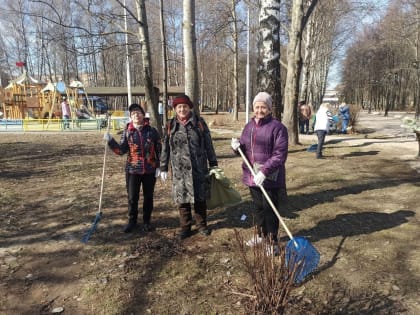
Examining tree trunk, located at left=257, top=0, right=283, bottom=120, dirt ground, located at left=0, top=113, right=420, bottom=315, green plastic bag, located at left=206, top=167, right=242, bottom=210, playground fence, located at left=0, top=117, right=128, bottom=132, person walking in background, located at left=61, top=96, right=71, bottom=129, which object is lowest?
dirt ground, located at left=0, top=113, right=420, bottom=315

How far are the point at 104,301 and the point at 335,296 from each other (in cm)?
207

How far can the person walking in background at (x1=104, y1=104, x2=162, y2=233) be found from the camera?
14.4 feet

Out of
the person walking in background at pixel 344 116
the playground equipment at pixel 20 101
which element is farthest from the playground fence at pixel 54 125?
the person walking in background at pixel 344 116

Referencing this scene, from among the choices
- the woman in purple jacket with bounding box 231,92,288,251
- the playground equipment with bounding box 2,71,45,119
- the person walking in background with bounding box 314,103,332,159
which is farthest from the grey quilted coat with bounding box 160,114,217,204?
the playground equipment with bounding box 2,71,45,119

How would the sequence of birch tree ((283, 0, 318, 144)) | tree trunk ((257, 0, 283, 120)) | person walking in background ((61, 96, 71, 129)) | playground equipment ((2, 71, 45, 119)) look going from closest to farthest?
tree trunk ((257, 0, 283, 120)), birch tree ((283, 0, 318, 144)), person walking in background ((61, 96, 71, 129)), playground equipment ((2, 71, 45, 119))

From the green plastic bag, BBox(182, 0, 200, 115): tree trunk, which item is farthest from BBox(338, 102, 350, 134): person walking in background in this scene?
the green plastic bag

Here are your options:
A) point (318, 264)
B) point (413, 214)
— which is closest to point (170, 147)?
point (318, 264)

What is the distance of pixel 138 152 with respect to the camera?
4402 millimetres

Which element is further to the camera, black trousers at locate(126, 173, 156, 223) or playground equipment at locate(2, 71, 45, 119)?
playground equipment at locate(2, 71, 45, 119)

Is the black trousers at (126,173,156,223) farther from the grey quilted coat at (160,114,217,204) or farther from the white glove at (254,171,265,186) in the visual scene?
the white glove at (254,171,265,186)

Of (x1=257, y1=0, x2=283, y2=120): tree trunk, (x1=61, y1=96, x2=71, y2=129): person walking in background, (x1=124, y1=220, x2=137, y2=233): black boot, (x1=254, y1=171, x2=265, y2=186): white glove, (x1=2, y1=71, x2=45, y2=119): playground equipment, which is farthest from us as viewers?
(x1=2, y1=71, x2=45, y2=119): playground equipment

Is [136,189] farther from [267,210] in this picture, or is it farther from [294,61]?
[294,61]

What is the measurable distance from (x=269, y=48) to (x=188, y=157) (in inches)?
119

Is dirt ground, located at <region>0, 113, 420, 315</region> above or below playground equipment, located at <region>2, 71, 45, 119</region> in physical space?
below
